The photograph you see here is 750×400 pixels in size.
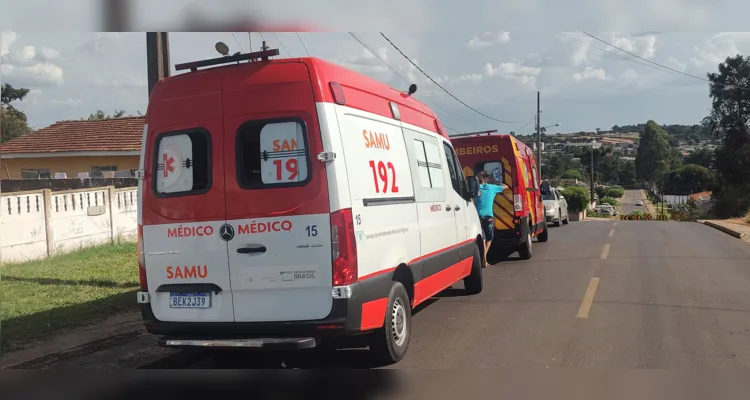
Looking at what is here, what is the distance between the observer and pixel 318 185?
16.7 feet

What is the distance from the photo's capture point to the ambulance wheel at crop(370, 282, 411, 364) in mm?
5684

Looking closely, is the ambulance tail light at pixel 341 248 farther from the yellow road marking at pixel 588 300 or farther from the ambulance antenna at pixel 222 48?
the yellow road marking at pixel 588 300

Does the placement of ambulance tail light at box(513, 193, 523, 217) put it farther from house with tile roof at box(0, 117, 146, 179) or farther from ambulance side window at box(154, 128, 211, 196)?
house with tile roof at box(0, 117, 146, 179)

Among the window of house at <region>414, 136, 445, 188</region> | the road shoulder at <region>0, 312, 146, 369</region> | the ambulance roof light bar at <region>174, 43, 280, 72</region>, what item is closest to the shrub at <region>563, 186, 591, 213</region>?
the window of house at <region>414, 136, 445, 188</region>

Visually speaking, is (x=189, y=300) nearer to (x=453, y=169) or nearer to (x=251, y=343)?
(x=251, y=343)

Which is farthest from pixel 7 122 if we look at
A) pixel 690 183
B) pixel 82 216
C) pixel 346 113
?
pixel 690 183

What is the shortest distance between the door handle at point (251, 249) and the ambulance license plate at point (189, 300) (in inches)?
19.5

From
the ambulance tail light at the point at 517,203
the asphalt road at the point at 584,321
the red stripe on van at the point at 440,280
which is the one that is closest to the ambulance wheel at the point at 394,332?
the asphalt road at the point at 584,321

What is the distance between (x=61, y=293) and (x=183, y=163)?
4.73 meters

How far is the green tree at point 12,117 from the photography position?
131ft
